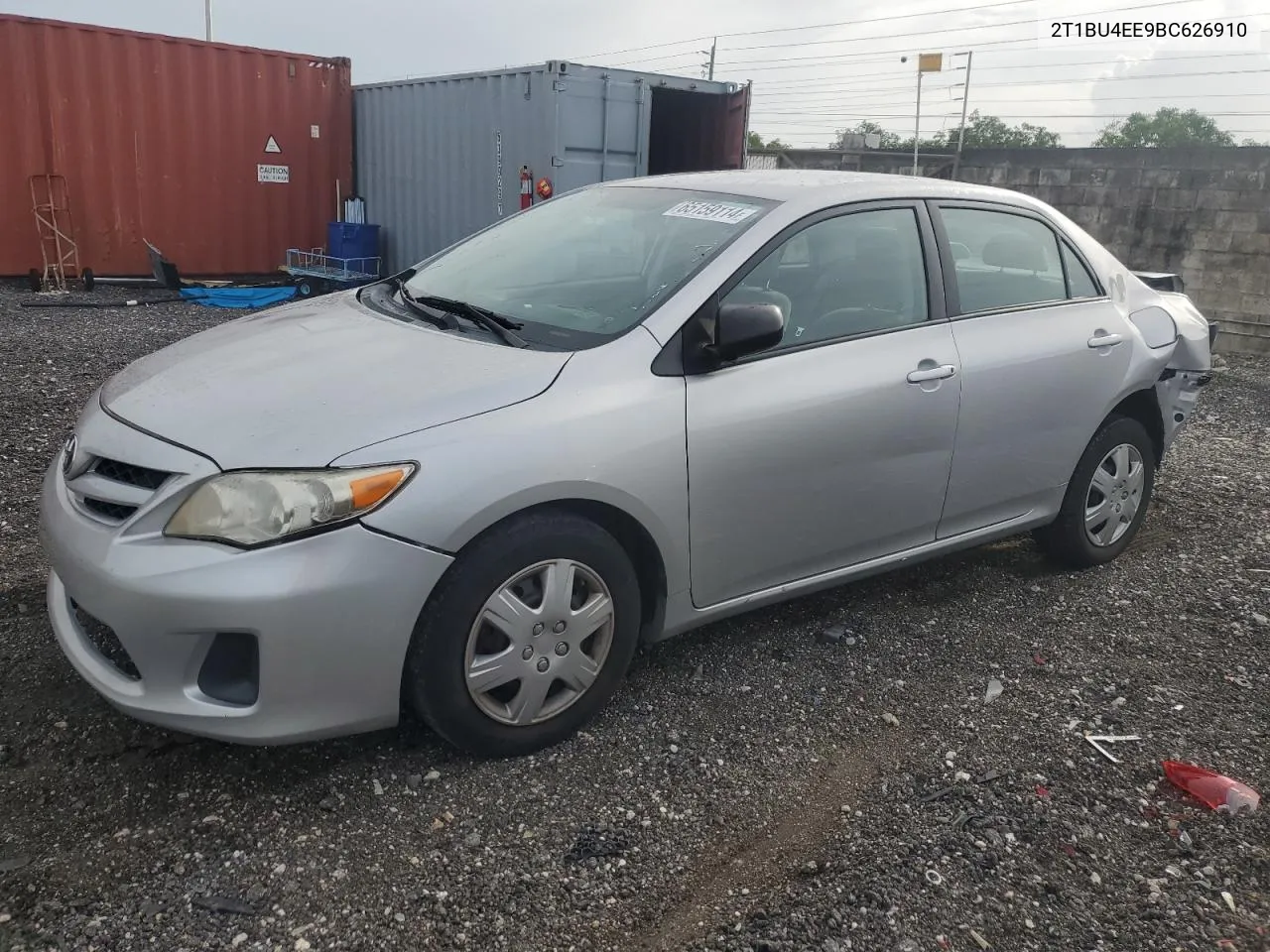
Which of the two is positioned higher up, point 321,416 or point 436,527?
point 321,416

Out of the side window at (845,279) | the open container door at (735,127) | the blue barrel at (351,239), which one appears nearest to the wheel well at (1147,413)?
the side window at (845,279)

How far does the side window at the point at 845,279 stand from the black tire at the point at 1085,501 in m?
1.17

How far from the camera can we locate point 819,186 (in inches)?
138

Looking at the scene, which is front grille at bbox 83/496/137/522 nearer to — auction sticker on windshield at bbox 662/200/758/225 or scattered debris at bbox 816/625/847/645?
auction sticker on windshield at bbox 662/200/758/225

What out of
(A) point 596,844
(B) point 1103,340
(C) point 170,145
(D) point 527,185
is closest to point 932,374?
(B) point 1103,340

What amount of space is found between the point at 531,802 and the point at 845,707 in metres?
1.12

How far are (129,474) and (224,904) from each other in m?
1.06

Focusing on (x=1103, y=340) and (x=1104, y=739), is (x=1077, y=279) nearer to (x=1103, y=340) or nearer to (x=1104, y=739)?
Result: (x=1103, y=340)

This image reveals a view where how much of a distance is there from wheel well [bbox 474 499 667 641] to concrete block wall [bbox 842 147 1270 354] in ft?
30.5

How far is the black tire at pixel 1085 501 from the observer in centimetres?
421

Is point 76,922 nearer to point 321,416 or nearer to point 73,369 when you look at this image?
point 321,416

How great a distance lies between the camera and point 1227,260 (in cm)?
1006

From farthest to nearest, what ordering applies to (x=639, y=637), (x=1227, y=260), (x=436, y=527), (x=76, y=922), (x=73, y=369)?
(x=1227, y=260) → (x=73, y=369) → (x=639, y=637) → (x=436, y=527) → (x=76, y=922)

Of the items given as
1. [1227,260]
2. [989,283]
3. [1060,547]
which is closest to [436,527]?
[989,283]
